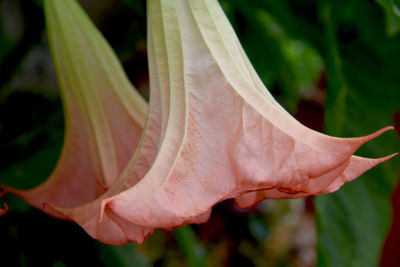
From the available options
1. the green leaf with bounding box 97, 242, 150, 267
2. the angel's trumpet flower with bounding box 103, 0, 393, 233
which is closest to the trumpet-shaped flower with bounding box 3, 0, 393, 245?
the angel's trumpet flower with bounding box 103, 0, 393, 233

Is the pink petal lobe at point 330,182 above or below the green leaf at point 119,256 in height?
above

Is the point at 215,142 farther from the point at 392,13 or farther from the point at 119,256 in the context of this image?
the point at 119,256

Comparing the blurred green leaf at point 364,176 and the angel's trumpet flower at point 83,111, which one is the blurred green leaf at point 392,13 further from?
the angel's trumpet flower at point 83,111

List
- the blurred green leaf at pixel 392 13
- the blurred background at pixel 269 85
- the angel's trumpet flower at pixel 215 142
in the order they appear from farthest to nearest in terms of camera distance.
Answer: the blurred background at pixel 269 85 → the blurred green leaf at pixel 392 13 → the angel's trumpet flower at pixel 215 142

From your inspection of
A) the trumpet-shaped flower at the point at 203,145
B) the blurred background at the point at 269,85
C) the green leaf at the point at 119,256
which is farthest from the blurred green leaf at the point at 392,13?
the green leaf at the point at 119,256

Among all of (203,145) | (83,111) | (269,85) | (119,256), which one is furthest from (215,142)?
(269,85)

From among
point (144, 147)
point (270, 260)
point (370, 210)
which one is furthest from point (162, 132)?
point (270, 260)

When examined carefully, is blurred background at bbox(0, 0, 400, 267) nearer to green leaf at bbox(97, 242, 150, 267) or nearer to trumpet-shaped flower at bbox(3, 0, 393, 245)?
green leaf at bbox(97, 242, 150, 267)
